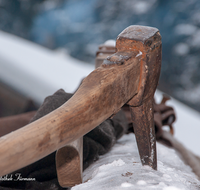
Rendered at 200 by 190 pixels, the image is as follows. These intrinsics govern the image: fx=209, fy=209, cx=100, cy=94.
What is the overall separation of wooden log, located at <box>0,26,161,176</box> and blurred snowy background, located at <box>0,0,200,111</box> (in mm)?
2162

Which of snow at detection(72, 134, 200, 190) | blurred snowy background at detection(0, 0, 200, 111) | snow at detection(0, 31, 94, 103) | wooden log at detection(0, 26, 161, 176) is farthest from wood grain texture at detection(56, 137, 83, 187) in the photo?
blurred snowy background at detection(0, 0, 200, 111)

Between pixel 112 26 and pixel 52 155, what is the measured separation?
2525mm

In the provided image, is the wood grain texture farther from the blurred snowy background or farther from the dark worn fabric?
the blurred snowy background

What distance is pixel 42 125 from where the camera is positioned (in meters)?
0.33

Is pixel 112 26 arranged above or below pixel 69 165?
above

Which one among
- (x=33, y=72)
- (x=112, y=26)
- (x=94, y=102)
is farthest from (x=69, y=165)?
(x=112, y=26)

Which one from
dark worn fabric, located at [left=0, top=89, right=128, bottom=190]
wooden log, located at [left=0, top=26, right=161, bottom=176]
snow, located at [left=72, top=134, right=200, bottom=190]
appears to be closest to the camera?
wooden log, located at [left=0, top=26, right=161, bottom=176]

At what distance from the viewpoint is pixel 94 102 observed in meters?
0.38

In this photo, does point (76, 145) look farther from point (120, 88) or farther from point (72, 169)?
point (120, 88)

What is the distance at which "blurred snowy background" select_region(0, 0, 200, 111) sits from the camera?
244 cm

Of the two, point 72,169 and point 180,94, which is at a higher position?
point 180,94

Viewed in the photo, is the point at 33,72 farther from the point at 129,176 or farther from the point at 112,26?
the point at 129,176

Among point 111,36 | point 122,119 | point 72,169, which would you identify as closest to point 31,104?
point 122,119

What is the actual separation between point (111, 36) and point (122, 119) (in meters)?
2.20
